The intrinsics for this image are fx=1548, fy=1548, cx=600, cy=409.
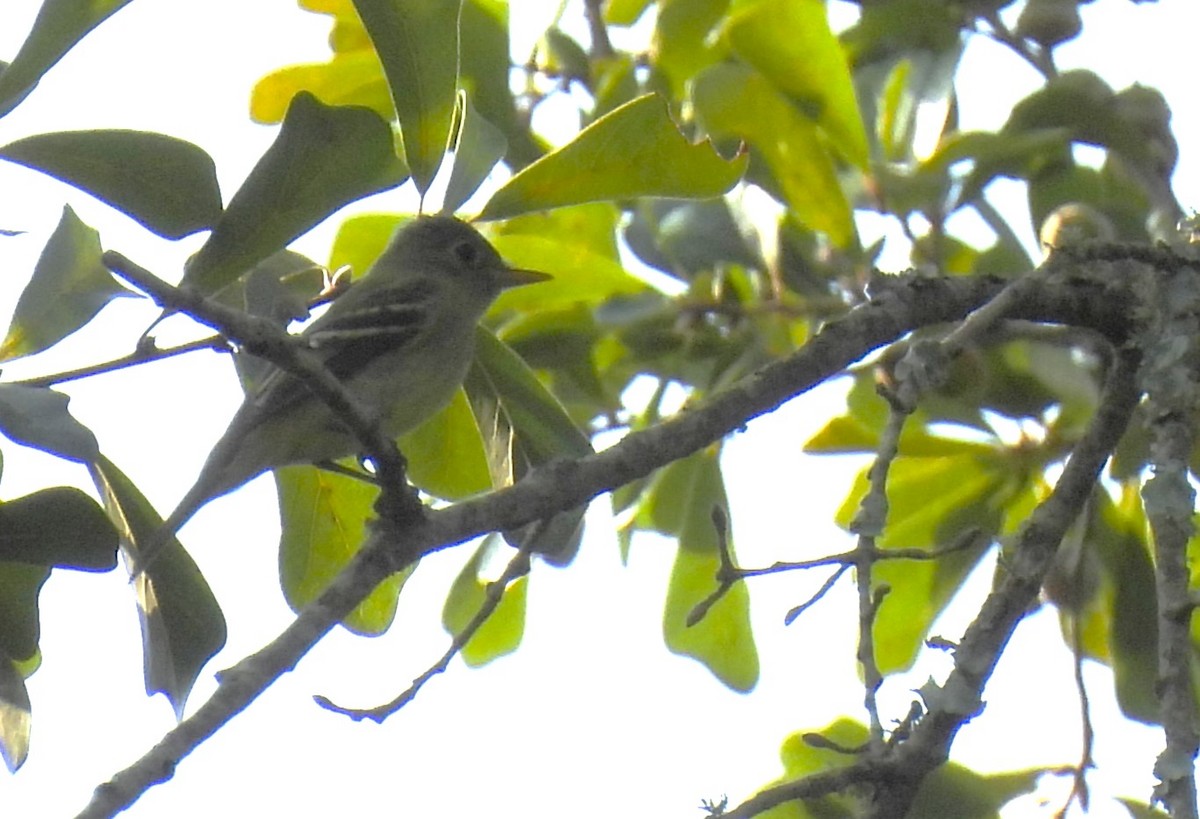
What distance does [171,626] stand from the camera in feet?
7.49

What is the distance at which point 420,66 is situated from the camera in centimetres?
227

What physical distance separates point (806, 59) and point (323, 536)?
126 centimetres

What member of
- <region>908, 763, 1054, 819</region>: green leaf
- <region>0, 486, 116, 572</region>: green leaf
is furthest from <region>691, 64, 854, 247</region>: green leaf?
<region>0, 486, 116, 572</region>: green leaf

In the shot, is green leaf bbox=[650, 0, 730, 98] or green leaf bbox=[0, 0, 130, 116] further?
green leaf bbox=[650, 0, 730, 98]

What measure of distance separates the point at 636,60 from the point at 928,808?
1.81 metres

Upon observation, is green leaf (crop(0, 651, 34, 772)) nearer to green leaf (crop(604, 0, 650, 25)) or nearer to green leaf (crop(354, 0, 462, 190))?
green leaf (crop(354, 0, 462, 190))

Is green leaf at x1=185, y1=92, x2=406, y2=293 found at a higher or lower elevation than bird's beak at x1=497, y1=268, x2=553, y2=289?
→ lower

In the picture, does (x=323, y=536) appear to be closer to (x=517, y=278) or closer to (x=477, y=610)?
(x=477, y=610)

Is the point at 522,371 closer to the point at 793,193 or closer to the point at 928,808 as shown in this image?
the point at 793,193

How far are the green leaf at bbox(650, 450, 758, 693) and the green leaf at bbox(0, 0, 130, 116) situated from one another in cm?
158

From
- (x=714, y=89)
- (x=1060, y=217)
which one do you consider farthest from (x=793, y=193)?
(x=1060, y=217)

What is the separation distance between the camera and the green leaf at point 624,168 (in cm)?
229

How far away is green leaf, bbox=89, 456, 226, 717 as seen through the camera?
2250 millimetres

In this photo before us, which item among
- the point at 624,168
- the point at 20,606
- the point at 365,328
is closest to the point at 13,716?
the point at 20,606
